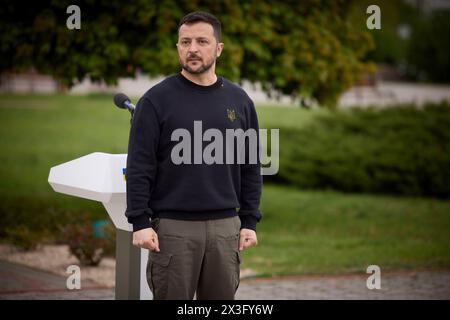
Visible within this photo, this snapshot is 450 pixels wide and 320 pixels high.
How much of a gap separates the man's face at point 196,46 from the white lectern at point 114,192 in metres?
0.74

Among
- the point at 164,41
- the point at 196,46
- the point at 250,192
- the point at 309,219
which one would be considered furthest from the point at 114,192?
the point at 309,219

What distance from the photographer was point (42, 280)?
730 centimetres

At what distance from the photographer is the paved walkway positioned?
681 centimetres

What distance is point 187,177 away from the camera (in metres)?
3.87

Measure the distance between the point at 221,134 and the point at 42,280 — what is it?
13.1 ft

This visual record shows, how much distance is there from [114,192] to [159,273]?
0.63 meters

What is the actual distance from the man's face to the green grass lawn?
4.59 m

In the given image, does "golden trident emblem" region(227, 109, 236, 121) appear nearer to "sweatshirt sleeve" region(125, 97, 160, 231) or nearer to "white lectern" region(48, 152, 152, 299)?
"sweatshirt sleeve" region(125, 97, 160, 231)

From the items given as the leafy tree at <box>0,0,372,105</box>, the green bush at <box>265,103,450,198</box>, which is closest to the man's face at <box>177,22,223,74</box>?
the leafy tree at <box>0,0,372,105</box>

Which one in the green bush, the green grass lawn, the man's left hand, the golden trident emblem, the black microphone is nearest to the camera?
the golden trident emblem

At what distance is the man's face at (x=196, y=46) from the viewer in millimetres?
3867

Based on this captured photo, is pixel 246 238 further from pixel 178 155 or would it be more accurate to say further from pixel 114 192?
pixel 114 192

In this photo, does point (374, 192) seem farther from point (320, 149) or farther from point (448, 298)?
point (448, 298)
